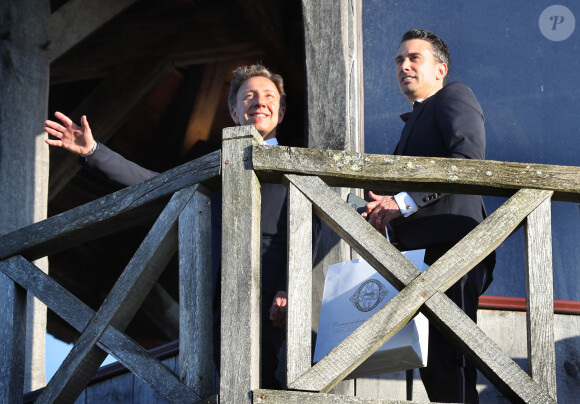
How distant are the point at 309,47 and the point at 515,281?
56.9 inches

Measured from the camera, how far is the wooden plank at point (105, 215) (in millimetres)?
4363

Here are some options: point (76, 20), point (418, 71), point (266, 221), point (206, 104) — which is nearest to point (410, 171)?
point (266, 221)

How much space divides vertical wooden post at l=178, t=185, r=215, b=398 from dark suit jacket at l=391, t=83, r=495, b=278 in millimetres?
847

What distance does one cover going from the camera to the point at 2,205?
251 inches

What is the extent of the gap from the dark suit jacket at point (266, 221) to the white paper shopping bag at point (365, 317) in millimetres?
295

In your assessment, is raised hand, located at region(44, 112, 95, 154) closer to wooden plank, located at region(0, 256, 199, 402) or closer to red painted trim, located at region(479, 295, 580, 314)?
wooden plank, located at region(0, 256, 199, 402)

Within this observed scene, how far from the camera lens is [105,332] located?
14.2 feet

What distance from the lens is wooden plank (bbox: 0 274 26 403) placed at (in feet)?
15.5

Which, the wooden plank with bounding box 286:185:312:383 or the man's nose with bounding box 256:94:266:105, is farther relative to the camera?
the man's nose with bounding box 256:94:266:105

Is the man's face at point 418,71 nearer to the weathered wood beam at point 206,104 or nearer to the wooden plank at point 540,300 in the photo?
the wooden plank at point 540,300

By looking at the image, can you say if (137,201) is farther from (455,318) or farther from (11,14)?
(11,14)

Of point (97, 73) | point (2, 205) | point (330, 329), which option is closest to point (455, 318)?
point (330, 329)

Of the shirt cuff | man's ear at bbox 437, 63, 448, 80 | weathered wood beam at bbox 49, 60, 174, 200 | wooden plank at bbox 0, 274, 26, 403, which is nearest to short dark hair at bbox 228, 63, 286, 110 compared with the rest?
man's ear at bbox 437, 63, 448, 80

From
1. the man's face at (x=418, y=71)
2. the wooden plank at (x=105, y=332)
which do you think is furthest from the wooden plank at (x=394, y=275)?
the man's face at (x=418, y=71)
